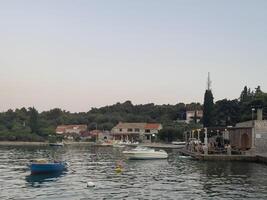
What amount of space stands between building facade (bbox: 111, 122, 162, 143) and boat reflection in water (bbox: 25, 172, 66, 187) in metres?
118

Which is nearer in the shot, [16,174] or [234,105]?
[16,174]

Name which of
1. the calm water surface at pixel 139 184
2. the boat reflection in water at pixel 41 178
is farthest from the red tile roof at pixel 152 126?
the boat reflection in water at pixel 41 178

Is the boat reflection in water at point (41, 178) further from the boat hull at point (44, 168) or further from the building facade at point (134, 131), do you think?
the building facade at point (134, 131)

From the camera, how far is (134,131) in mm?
168750

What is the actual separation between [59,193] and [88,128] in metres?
Answer: 159

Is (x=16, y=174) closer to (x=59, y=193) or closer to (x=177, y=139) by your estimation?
(x=59, y=193)

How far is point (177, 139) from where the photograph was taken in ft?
468

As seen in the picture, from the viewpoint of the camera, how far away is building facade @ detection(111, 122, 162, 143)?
545 ft

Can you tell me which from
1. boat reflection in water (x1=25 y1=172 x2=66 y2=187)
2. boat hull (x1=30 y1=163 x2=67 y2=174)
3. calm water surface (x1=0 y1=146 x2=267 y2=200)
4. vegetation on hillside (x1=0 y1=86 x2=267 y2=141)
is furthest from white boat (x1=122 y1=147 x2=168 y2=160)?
vegetation on hillside (x1=0 y1=86 x2=267 y2=141)

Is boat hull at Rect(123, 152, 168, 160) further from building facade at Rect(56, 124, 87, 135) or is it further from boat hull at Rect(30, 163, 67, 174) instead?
building facade at Rect(56, 124, 87, 135)

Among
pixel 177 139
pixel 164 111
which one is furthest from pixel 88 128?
pixel 177 139

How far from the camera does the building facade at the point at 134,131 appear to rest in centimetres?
16600

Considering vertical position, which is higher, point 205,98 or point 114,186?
point 205,98

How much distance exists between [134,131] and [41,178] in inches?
4950
